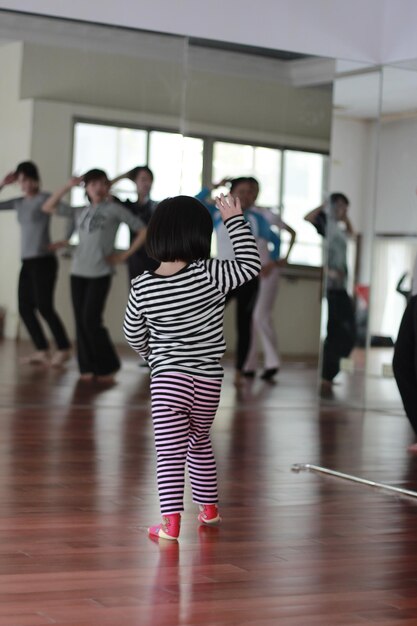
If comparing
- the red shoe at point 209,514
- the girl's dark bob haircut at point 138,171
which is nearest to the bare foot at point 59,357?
the girl's dark bob haircut at point 138,171

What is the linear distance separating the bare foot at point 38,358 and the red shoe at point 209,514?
3709mm

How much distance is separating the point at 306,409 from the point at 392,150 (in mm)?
1650

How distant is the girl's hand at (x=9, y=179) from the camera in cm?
698

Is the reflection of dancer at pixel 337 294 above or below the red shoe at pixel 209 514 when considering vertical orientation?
above

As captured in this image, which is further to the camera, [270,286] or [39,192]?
[270,286]

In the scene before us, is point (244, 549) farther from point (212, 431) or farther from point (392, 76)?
point (392, 76)

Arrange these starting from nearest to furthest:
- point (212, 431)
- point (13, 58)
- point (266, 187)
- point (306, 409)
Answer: point (212, 431), point (13, 58), point (306, 409), point (266, 187)

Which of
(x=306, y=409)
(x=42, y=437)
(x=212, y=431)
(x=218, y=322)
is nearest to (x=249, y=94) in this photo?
(x=306, y=409)

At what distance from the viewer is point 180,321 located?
3.60 m

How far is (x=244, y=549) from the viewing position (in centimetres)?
350

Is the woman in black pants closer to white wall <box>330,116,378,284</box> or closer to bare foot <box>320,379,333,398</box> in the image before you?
white wall <box>330,116,378,284</box>

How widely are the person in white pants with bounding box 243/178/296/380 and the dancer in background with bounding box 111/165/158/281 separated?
1.64 metres

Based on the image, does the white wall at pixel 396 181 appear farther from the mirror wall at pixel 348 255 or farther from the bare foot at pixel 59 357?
the bare foot at pixel 59 357

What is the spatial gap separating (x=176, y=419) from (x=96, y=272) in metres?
4.01
